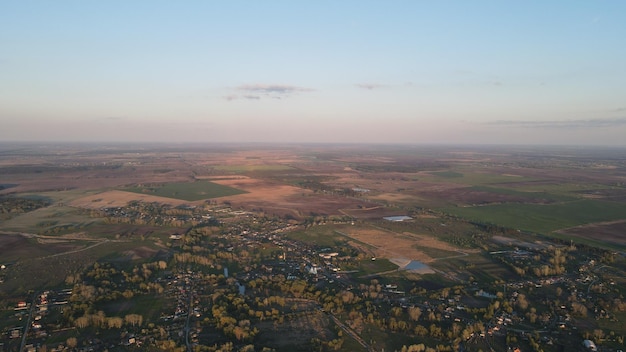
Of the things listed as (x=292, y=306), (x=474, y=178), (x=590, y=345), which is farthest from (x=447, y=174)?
(x=292, y=306)

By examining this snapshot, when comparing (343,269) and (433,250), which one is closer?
(343,269)

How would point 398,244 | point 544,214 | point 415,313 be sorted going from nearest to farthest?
1. point 415,313
2. point 398,244
3. point 544,214

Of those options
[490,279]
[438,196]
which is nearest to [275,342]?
[490,279]

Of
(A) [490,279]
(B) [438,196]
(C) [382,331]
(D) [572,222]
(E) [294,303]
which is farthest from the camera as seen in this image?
(B) [438,196]

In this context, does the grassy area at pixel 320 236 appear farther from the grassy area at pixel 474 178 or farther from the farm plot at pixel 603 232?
the grassy area at pixel 474 178

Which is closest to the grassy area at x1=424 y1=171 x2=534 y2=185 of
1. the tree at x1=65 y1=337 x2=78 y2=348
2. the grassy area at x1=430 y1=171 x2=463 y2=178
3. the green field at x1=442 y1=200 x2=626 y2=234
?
the grassy area at x1=430 y1=171 x2=463 y2=178

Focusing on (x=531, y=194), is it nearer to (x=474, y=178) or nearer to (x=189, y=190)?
(x=474, y=178)

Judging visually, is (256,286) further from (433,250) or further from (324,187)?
(324,187)

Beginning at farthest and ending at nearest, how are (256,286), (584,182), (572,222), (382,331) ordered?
(584,182), (572,222), (256,286), (382,331)
